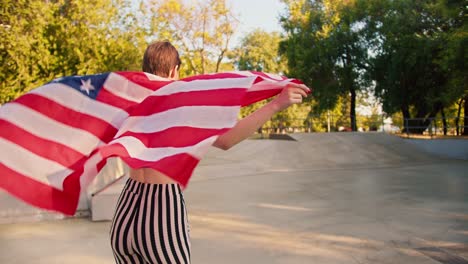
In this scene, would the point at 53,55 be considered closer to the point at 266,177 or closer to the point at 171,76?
the point at 266,177

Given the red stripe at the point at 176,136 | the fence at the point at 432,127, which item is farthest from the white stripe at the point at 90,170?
the fence at the point at 432,127

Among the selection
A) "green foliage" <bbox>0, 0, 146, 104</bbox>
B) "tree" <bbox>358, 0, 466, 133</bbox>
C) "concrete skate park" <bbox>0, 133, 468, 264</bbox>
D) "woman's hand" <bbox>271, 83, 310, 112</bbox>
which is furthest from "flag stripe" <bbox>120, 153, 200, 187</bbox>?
"tree" <bbox>358, 0, 466, 133</bbox>

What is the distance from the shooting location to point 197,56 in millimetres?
38188

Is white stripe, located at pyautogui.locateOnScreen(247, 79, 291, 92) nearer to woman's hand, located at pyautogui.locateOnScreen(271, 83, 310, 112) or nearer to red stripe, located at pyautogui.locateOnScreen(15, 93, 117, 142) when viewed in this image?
woman's hand, located at pyautogui.locateOnScreen(271, 83, 310, 112)

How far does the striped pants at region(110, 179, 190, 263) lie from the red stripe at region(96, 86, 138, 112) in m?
0.43

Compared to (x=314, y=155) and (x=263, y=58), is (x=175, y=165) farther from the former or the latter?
(x=263, y=58)

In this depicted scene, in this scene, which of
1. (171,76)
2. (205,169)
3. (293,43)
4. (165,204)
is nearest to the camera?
(165,204)

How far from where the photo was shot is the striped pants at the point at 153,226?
1993 millimetres

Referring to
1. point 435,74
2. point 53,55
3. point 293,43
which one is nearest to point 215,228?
point 53,55

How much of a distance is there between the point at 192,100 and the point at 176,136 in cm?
22

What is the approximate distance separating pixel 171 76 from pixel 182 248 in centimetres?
86

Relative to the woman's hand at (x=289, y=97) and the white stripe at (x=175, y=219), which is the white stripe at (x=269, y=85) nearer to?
the woman's hand at (x=289, y=97)

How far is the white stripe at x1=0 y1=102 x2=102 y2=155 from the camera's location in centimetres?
216

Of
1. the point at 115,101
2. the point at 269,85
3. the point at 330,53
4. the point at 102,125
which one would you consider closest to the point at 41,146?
the point at 102,125
